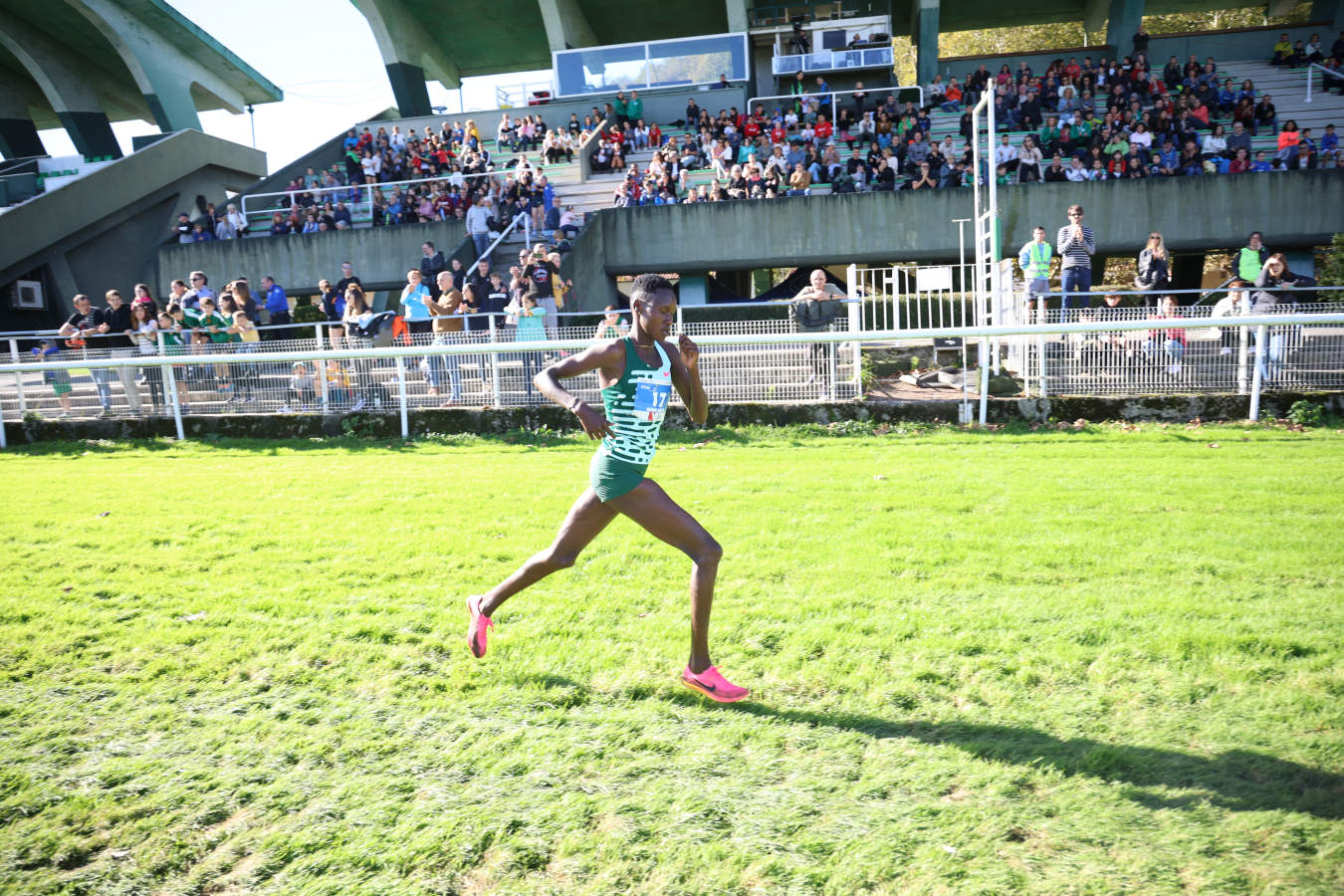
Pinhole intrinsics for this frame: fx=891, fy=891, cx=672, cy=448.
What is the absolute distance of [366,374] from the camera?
1410 cm

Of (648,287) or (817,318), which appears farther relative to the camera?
(817,318)

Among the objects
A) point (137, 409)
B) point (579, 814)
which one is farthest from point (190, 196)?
point (579, 814)

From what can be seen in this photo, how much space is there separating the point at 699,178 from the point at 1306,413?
17.4 meters

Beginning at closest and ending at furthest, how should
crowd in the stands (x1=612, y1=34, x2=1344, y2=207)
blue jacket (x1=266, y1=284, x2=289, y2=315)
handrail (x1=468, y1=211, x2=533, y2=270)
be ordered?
blue jacket (x1=266, y1=284, x2=289, y2=315)
handrail (x1=468, y1=211, x2=533, y2=270)
crowd in the stands (x1=612, y1=34, x2=1344, y2=207)

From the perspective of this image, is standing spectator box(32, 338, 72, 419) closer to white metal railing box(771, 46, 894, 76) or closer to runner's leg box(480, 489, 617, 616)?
runner's leg box(480, 489, 617, 616)

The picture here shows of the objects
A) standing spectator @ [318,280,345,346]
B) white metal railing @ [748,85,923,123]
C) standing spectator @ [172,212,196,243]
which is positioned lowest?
standing spectator @ [318,280,345,346]

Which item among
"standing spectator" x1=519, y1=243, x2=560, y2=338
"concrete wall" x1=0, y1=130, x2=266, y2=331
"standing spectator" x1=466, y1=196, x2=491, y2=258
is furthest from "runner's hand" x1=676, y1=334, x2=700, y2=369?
"concrete wall" x1=0, y1=130, x2=266, y2=331

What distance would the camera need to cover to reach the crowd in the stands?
76.3ft

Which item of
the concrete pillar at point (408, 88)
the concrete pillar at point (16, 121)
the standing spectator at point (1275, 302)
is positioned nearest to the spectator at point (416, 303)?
the standing spectator at point (1275, 302)

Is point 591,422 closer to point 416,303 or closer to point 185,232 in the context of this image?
point 416,303

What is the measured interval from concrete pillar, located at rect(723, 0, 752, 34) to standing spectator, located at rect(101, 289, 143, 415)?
78.0 ft

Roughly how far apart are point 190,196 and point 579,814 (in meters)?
38.2

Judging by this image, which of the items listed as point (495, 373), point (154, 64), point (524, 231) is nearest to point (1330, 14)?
point (524, 231)

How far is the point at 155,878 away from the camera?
328cm
